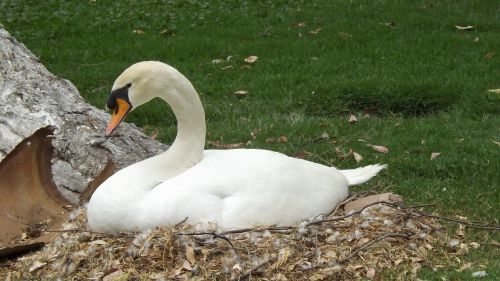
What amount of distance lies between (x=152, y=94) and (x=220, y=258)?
1.08 meters

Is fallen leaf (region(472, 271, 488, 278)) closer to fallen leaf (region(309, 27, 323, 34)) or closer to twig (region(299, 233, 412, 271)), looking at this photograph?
twig (region(299, 233, 412, 271))

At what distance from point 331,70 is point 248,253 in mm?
5640

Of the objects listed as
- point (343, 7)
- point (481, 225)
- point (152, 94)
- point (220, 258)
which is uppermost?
point (152, 94)

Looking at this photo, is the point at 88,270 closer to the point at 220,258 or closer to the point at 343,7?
the point at 220,258

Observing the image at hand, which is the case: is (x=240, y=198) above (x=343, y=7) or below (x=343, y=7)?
above

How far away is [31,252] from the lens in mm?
5457

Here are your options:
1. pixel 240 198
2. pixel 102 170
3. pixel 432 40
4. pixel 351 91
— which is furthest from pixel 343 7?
pixel 240 198

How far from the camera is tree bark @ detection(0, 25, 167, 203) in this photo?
6.35m

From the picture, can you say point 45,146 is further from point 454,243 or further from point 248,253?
point 454,243

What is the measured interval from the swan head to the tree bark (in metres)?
1.19

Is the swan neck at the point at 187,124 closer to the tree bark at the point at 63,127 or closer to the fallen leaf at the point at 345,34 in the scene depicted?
the tree bark at the point at 63,127

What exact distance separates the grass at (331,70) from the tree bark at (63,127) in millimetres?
1450

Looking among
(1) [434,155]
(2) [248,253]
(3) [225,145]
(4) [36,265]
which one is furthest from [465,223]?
(3) [225,145]

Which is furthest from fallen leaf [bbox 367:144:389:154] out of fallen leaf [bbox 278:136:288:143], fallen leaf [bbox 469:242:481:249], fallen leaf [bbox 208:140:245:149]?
fallen leaf [bbox 469:242:481:249]
